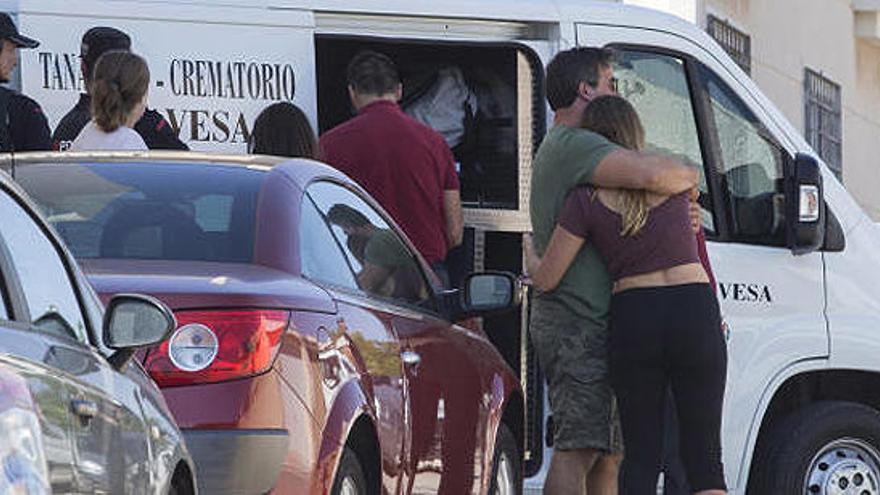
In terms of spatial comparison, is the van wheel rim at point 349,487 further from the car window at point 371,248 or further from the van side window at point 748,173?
the van side window at point 748,173

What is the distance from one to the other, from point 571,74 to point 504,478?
1497 mm

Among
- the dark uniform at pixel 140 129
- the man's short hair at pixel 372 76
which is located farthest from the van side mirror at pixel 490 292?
the man's short hair at pixel 372 76

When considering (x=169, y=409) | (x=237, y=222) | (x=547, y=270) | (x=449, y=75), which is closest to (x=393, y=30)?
(x=449, y=75)

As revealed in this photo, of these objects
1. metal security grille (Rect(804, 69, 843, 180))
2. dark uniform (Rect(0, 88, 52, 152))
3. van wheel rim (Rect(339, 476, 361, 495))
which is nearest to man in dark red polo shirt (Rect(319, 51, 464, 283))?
dark uniform (Rect(0, 88, 52, 152))

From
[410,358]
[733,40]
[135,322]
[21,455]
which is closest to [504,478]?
[410,358]

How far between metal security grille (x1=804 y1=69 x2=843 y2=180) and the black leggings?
655 inches

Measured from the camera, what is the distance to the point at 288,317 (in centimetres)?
695

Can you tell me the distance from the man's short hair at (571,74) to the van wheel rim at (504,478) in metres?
1.31

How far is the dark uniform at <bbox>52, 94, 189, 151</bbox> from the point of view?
998 centimetres

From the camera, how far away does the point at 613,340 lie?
875cm

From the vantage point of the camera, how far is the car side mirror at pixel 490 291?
8977 mm

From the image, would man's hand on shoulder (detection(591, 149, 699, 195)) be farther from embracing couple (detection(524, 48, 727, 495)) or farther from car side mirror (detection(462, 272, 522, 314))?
car side mirror (detection(462, 272, 522, 314))

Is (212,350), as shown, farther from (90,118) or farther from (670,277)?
(90,118)

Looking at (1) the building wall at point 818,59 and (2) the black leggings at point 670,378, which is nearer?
(2) the black leggings at point 670,378
